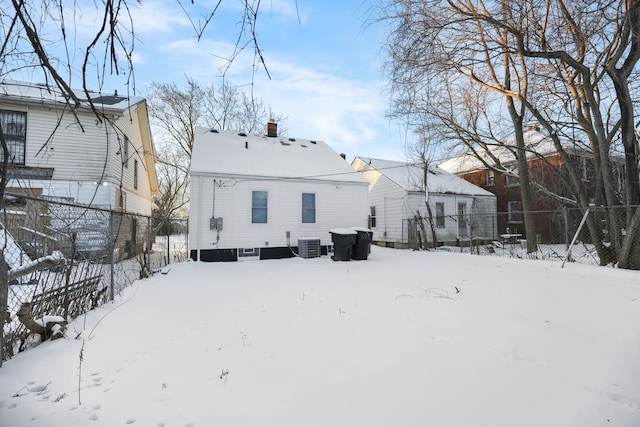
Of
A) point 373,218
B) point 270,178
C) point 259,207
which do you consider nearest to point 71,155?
point 259,207

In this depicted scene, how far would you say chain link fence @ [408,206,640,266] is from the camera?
8109mm

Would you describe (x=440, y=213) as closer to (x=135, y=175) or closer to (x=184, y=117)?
(x=135, y=175)

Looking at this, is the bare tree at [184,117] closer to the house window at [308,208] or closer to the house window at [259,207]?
the house window at [308,208]

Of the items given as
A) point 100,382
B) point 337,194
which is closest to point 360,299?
point 100,382

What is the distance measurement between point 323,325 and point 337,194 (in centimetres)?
938

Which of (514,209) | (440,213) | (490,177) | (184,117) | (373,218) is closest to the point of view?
(440,213)

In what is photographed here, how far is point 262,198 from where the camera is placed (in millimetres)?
11891

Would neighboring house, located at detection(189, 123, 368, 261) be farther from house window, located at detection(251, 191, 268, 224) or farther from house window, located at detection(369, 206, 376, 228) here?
house window, located at detection(369, 206, 376, 228)

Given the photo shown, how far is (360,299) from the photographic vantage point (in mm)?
5328

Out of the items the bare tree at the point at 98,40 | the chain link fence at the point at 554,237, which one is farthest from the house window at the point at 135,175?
the bare tree at the point at 98,40

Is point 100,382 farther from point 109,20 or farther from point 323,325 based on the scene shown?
point 109,20

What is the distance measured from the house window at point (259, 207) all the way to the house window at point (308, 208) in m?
1.60

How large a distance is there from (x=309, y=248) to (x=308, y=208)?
1706 millimetres

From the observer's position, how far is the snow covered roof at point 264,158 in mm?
11590
